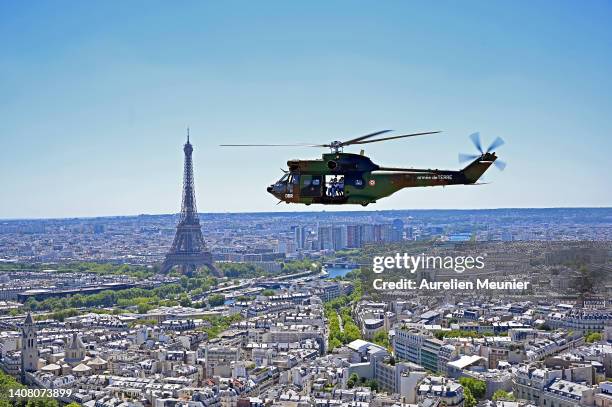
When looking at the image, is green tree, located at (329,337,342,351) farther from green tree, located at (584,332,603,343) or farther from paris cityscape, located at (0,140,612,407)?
green tree, located at (584,332,603,343)

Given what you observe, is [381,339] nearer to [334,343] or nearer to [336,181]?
[334,343]

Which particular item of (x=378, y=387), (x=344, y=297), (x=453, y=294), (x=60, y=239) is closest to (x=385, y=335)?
(x=378, y=387)

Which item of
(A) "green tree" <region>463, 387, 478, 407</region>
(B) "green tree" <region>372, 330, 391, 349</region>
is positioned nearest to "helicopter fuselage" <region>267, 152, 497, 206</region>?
(A) "green tree" <region>463, 387, 478, 407</region>

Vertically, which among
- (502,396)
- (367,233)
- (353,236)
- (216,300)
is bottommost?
(216,300)

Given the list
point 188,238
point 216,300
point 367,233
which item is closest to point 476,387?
point 216,300

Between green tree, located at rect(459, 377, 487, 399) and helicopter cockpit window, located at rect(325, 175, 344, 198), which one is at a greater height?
helicopter cockpit window, located at rect(325, 175, 344, 198)

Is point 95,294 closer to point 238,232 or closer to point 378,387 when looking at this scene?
point 378,387
